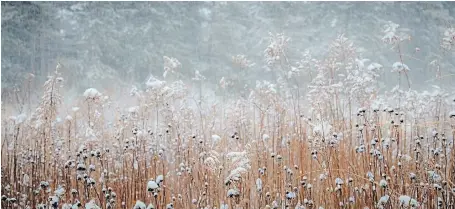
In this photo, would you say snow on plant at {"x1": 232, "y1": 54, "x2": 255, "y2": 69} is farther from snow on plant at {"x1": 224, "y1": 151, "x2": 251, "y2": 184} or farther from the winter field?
snow on plant at {"x1": 224, "y1": 151, "x2": 251, "y2": 184}

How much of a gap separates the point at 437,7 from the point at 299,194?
1811 millimetres

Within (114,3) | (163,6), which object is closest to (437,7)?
(163,6)

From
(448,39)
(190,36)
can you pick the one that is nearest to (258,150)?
(448,39)

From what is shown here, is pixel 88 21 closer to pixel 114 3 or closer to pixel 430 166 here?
pixel 114 3

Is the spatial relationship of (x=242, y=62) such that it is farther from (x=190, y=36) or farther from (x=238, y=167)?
(x=238, y=167)

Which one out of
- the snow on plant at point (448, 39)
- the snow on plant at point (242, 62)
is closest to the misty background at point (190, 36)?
the snow on plant at point (242, 62)

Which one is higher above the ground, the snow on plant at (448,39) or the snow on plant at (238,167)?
the snow on plant at (448,39)

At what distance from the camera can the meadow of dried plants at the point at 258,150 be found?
1860 mm

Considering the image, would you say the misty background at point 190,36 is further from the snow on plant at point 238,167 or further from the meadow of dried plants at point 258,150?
the snow on plant at point 238,167

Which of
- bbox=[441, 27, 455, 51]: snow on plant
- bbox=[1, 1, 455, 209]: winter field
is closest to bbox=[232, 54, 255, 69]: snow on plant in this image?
Answer: bbox=[1, 1, 455, 209]: winter field

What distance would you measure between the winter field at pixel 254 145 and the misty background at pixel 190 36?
86 millimetres

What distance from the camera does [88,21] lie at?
11.1 ft

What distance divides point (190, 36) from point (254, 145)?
1.53m

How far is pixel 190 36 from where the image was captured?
3682mm
